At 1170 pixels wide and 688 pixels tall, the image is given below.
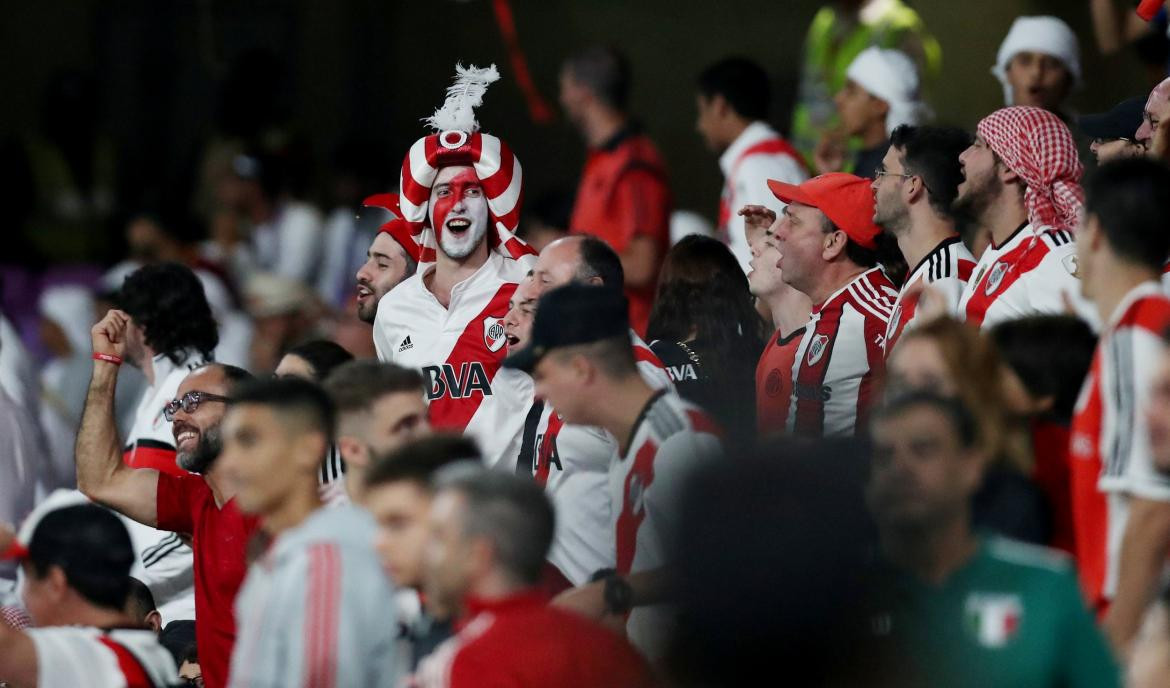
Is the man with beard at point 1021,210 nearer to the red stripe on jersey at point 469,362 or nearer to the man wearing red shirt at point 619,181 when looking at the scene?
the red stripe on jersey at point 469,362

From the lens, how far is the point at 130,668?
18.3 ft

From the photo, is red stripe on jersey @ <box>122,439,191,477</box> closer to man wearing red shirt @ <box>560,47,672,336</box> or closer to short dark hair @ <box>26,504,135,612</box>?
short dark hair @ <box>26,504,135,612</box>

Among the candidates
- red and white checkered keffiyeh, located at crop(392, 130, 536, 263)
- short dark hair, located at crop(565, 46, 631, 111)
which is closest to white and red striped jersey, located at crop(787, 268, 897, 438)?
red and white checkered keffiyeh, located at crop(392, 130, 536, 263)

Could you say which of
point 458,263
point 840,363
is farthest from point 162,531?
point 840,363

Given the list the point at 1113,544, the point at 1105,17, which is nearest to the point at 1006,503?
the point at 1113,544

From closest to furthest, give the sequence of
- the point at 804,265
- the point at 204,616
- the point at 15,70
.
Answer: the point at 204,616 < the point at 804,265 < the point at 15,70

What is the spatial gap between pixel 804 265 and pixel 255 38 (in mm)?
8843

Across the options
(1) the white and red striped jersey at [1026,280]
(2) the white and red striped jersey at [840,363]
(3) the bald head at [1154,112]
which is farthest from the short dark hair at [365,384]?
(3) the bald head at [1154,112]

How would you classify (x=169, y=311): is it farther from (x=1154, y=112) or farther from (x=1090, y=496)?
(x=1090, y=496)

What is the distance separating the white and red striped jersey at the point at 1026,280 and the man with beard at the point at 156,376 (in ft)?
9.87

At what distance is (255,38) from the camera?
15711 mm

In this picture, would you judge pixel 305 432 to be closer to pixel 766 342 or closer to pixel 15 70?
pixel 766 342

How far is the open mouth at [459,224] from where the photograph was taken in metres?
7.95

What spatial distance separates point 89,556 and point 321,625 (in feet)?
3.33
